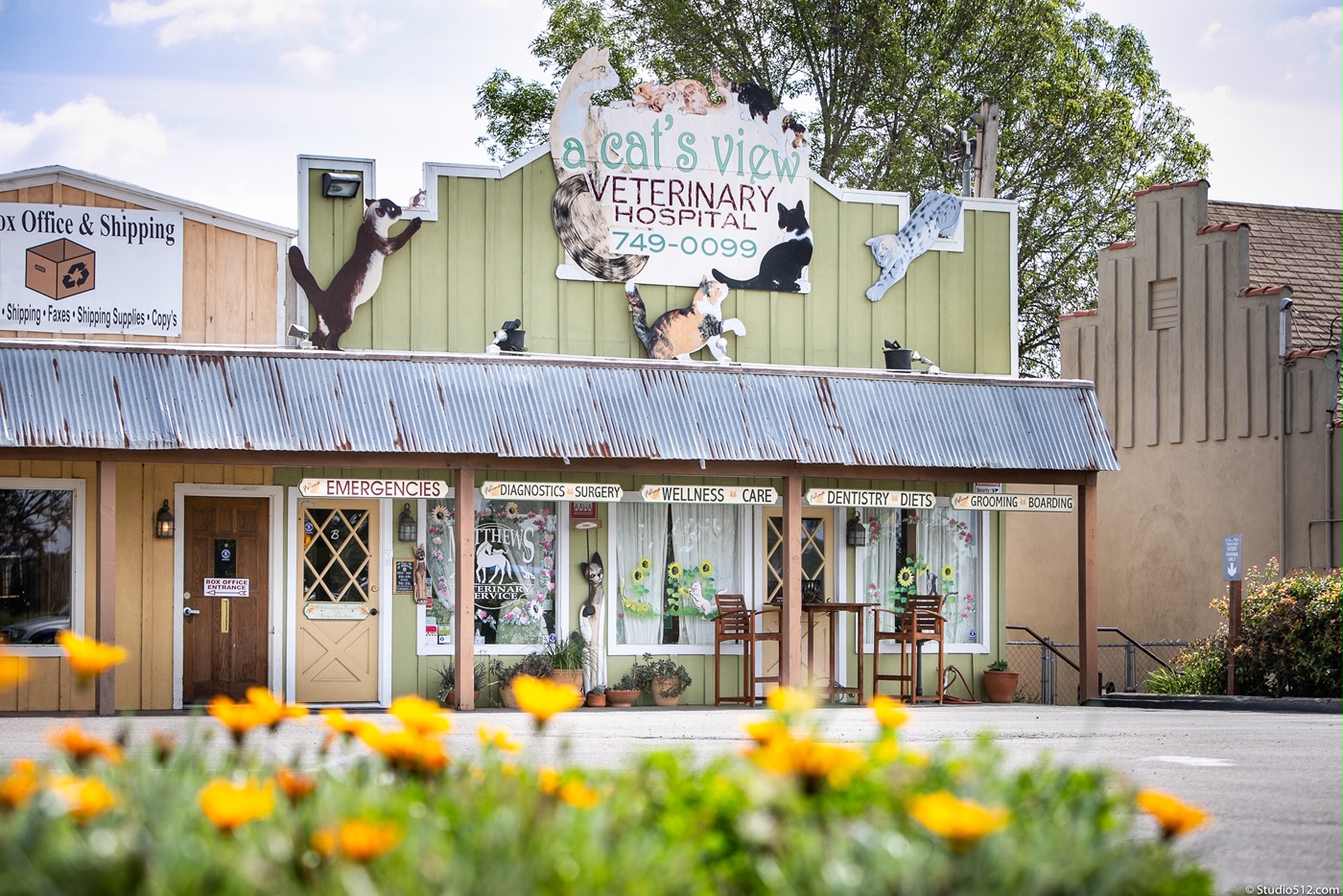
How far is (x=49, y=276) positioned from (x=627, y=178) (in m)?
6.39

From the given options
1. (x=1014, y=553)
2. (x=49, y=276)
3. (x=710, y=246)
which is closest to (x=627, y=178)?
(x=710, y=246)

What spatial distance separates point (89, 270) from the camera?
17.3 m

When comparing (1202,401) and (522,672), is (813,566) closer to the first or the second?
(522,672)

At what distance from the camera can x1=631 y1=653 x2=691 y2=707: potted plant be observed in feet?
58.7

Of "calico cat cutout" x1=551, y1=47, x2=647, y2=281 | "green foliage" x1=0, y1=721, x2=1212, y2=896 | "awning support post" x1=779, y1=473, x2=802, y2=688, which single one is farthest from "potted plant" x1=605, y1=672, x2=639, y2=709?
"green foliage" x1=0, y1=721, x2=1212, y2=896

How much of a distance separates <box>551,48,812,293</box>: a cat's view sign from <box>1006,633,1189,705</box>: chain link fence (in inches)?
269

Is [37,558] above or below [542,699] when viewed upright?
below

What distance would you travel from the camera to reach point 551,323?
18.3 m

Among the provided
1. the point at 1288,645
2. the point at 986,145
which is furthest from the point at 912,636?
the point at 986,145

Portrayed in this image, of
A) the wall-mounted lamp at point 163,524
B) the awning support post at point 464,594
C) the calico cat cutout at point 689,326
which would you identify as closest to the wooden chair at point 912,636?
the calico cat cutout at point 689,326

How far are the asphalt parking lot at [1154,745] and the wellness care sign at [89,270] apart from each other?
14.7 feet

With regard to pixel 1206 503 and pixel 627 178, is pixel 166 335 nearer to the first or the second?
pixel 627 178

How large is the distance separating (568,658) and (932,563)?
4767 mm

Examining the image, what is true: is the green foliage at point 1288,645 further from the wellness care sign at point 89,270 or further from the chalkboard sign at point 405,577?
the wellness care sign at point 89,270
